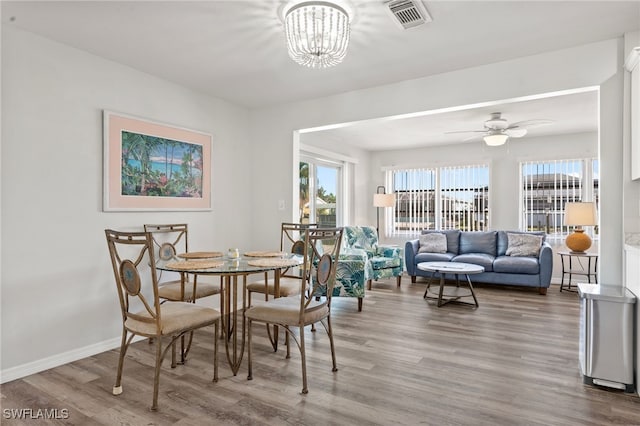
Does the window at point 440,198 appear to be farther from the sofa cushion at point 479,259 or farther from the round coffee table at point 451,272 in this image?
the round coffee table at point 451,272

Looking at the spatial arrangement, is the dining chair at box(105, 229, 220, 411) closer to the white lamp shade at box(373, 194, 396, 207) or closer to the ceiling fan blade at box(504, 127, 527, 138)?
the ceiling fan blade at box(504, 127, 527, 138)

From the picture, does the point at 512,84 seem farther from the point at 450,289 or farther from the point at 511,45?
the point at 450,289

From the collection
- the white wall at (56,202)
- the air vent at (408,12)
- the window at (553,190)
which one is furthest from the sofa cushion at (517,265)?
the white wall at (56,202)

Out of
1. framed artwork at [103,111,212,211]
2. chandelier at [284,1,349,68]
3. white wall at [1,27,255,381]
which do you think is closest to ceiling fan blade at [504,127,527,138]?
chandelier at [284,1,349,68]

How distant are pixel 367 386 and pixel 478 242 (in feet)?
15.2

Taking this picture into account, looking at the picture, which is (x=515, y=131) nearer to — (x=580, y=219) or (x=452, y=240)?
(x=580, y=219)

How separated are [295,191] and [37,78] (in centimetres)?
260

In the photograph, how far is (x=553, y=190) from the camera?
6566 mm

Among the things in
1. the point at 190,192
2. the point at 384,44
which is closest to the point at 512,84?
the point at 384,44

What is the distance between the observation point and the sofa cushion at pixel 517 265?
546 centimetres

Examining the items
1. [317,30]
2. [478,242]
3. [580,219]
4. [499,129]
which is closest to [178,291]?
[317,30]

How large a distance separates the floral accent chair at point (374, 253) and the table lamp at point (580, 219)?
2.42m

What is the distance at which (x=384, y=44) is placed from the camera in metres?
2.98

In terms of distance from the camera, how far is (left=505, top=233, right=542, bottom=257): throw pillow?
5.79m
